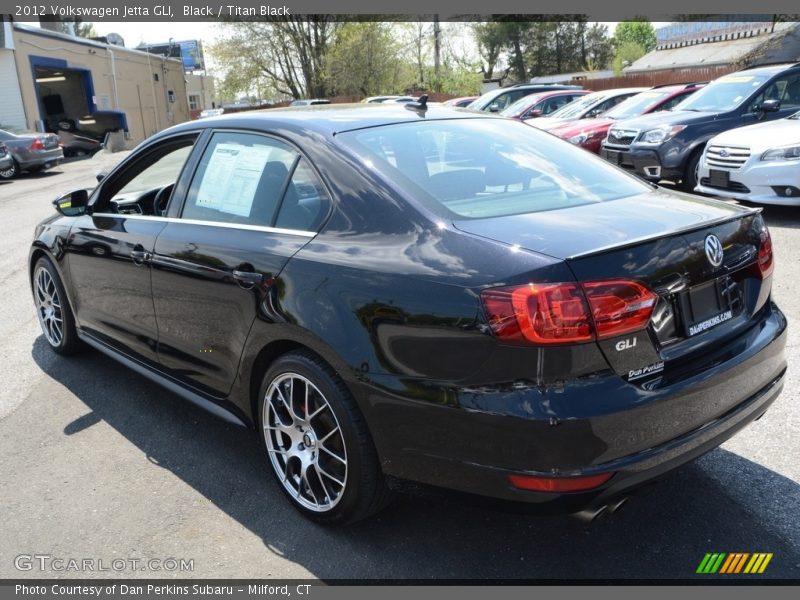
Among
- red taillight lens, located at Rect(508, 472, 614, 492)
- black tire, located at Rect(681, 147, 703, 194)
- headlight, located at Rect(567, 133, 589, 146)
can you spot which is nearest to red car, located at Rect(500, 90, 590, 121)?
headlight, located at Rect(567, 133, 589, 146)

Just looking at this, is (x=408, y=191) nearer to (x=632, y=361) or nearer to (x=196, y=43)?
(x=632, y=361)

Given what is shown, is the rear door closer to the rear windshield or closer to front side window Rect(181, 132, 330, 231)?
front side window Rect(181, 132, 330, 231)

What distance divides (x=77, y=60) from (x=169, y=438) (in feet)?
117

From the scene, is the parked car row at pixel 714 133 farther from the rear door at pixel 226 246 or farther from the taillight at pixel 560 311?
the taillight at pixel 560 311

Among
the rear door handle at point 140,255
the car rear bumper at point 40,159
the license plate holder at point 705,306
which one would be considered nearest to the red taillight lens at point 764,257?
the license plate holder at point 705,306

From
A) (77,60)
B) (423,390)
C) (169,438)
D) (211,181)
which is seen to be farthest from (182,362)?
(77,60)

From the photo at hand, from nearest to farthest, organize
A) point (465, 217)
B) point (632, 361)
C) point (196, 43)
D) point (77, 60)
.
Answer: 1. point (632, 361)
2. point (465, 217)
3. point (77, 60)
4. point (196, 43)

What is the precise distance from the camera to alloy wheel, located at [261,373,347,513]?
2949mm

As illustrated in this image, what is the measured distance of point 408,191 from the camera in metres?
2.84

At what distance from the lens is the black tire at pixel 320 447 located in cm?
279

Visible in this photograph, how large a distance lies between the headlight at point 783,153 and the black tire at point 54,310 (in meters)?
7.24

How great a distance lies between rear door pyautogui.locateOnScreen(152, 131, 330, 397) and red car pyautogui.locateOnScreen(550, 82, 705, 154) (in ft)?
33.4

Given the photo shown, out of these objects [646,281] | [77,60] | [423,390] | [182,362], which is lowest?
[182,362]

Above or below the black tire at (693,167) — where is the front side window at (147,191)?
above
